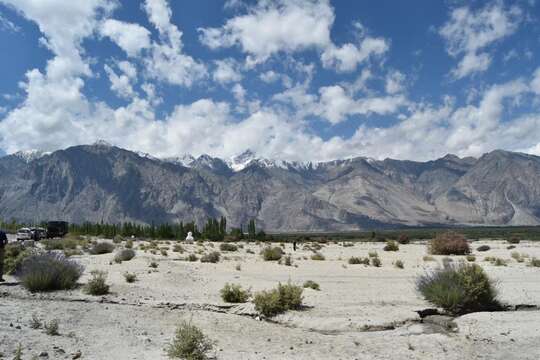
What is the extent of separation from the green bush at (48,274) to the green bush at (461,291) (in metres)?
12.5

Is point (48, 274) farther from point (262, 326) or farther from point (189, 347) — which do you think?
point (189, 347)

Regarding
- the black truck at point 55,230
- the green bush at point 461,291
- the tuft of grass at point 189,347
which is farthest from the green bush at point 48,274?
the black truck at point 55,230

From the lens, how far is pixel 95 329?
505 inches

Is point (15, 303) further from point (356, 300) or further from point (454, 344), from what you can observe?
point (454, 344)

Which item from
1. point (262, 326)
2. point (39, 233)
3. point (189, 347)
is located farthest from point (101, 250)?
point (39, 233)

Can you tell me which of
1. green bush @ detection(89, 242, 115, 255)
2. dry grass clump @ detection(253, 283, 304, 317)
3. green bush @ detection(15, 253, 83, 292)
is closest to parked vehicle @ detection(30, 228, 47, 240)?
green bush @ detection(89, 242, 115, 255)

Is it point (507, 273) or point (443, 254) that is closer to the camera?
point (507, 273)

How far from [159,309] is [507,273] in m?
20.1

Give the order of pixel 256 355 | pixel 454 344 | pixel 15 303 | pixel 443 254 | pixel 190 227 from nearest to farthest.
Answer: pixel 256 355 → pixel 454 344 → pixel 15 303 → pixel 443 254 → pixel 190 227

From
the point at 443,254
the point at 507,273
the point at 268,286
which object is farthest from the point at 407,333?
the point at 443,254

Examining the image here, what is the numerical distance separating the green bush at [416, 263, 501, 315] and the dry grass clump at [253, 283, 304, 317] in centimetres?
451

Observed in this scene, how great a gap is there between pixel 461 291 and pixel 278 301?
5877 mm

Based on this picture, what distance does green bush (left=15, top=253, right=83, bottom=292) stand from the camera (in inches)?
672

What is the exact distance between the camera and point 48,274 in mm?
17375
